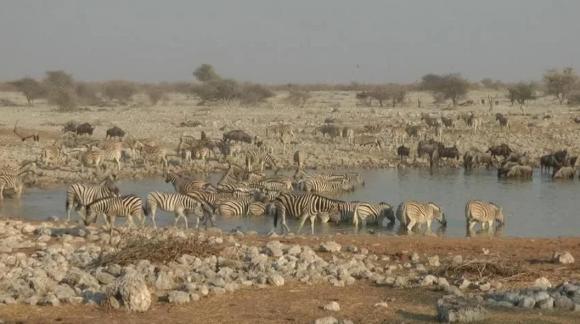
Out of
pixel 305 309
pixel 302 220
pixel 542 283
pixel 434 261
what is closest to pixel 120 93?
pixel 302 220

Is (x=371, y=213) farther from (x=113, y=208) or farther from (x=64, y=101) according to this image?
(x=64, y=101)

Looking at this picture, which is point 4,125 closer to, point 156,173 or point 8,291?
point 156,173

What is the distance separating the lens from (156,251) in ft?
32.6

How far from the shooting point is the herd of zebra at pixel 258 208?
14195mm

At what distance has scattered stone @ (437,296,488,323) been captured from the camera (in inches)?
289

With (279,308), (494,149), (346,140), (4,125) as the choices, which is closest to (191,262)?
(279,308)

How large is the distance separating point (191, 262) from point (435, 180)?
1454 cm

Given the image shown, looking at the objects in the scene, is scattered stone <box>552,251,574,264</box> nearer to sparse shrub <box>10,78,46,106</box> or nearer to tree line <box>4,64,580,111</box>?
tree line <box>4,64,580,111</box>

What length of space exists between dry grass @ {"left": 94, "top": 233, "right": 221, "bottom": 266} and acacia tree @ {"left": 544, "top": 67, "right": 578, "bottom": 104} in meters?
44.2

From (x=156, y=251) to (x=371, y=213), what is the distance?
709 cm

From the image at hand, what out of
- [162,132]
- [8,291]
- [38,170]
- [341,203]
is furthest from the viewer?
[162,132]

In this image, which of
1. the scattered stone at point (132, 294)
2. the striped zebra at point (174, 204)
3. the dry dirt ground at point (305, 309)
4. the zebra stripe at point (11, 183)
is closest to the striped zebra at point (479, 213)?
the dry dirt ground at point (305, 309)

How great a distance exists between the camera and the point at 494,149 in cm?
2723

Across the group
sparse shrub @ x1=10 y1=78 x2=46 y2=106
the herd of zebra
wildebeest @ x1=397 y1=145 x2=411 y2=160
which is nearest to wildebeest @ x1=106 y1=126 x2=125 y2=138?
wildebeest @ x1=397 y1=145 x2=411 y2=160
